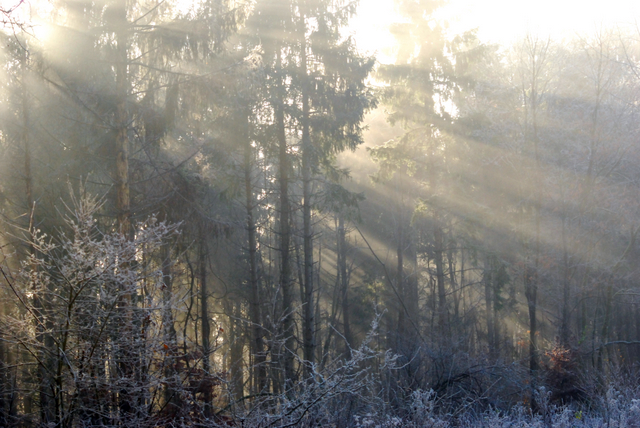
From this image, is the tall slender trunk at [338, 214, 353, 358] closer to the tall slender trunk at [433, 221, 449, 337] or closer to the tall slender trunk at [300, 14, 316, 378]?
the tall slender trunk at [433, 221, 449, 337]

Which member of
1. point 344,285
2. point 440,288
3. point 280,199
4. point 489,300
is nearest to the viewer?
point 280,199

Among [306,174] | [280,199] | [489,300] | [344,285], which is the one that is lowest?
[489,300]

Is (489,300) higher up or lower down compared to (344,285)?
lower down

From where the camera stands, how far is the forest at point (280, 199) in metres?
5.14

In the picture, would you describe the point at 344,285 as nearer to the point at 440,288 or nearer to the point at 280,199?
the point at 440,288

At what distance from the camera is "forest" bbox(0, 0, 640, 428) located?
202 inches

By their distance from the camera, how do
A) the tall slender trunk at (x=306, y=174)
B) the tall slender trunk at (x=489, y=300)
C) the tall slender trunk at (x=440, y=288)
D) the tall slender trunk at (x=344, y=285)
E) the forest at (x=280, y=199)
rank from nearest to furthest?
the forest at (x=280, y=199) → the tall slender trunk at (x=306, y=174) → the tall slender trunk at (x=440, y=288) → the tall slender trunk at (x=489, y=300) → the tall slender trunk at (x=344, y=285)

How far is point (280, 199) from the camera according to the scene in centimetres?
1294

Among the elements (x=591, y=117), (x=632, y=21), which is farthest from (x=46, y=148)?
(x=591, y=117)

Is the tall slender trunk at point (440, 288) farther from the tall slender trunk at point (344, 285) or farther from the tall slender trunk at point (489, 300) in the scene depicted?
the tall slender trunk at point (344, 285)

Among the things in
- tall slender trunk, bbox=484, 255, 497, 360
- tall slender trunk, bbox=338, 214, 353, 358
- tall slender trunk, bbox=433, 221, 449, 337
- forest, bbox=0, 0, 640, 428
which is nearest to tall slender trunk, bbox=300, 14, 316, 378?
forest, bbox=0, 0, 640, 428

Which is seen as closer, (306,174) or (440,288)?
(306,174)

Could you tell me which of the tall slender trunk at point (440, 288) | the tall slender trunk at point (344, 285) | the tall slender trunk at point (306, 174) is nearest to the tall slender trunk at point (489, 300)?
the tall slender trunk at point (440, 288)

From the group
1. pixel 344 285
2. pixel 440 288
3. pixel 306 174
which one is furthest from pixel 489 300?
pixel 306 174
